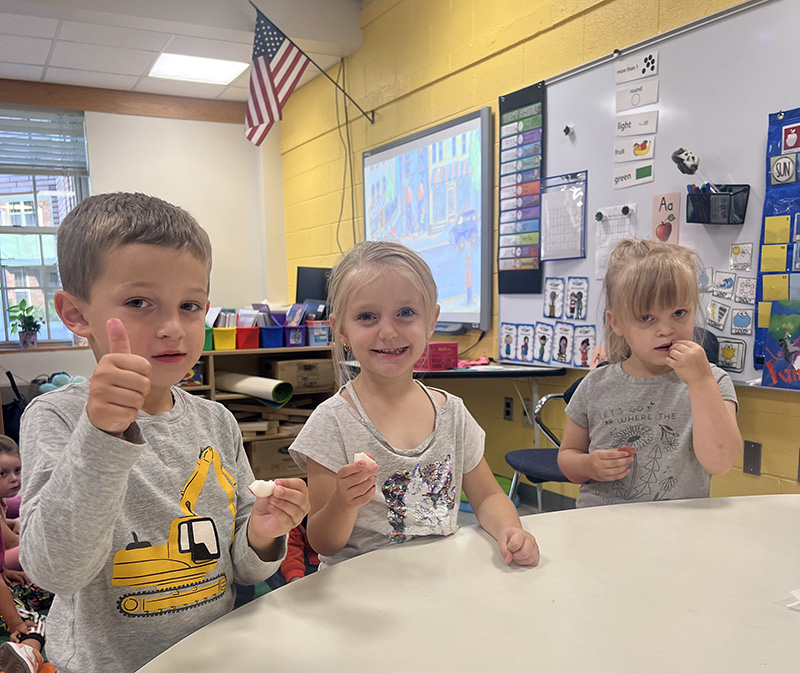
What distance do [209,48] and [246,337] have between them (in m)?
2.56

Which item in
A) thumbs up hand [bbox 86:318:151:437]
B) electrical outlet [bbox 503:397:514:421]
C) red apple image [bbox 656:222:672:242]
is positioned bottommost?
electrical outlet [bbox 503:397:514:421]

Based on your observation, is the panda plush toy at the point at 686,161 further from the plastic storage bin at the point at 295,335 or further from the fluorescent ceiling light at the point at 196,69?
the fluorescent ceiling light at the point at 196,69

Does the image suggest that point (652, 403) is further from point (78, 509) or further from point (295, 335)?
point (295, 335)

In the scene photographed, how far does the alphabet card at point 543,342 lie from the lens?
10.0 ft

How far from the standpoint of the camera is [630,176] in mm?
2596

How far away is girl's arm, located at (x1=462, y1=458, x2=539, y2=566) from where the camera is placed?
822mm

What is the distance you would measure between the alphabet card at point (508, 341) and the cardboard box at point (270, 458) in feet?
4.01

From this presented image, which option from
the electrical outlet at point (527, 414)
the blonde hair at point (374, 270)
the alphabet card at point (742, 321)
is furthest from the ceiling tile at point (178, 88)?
the blonde hair at point (374, 270)

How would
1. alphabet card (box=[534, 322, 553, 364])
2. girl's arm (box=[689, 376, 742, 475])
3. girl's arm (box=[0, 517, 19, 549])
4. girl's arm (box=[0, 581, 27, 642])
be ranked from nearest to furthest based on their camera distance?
1. girl's arm (box=[689, 376, 742, 475])
2. girl's arm (box=[0, 581, 27, 642])
3. girl's arm (box=[0, 517, 19, 549])
4. alphabet card (box=[534, 322, 553, 364])

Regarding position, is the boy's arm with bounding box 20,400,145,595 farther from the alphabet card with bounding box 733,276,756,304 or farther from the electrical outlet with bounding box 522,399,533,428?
the electrical outlet with bounding box 522,399,533,428

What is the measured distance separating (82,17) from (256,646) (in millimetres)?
4503

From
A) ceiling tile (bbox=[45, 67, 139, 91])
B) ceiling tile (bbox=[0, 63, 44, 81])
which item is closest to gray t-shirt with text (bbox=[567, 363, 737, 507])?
ceiling tile (bbox=[45, 67, 139, 91])

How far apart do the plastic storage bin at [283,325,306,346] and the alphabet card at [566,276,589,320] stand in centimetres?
149

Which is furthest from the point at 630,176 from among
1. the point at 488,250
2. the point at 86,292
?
the point at 86,292
